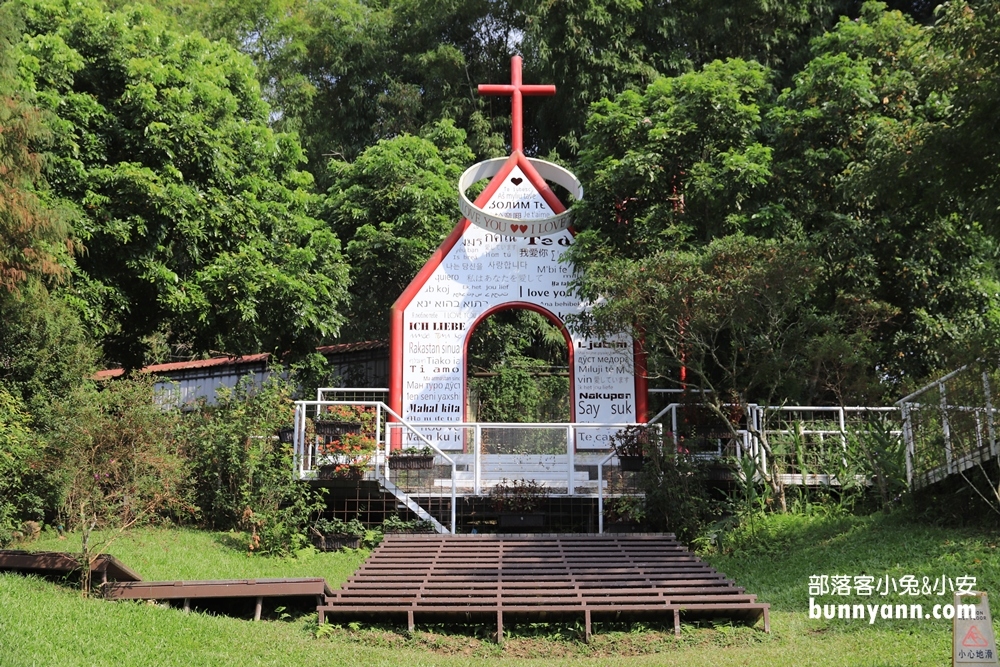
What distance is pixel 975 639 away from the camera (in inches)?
264

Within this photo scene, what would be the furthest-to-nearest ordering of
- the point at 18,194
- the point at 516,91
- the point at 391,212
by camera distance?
the point at 391,212, the point at 516,91, the point at 18,194

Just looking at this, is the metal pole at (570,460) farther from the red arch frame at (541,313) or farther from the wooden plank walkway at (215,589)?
the wooden plank walkway at (215,589)

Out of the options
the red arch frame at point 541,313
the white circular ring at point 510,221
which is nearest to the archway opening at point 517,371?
the red arch frame at point 541,313

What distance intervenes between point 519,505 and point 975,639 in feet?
28.0

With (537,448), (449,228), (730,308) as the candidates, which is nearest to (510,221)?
(537,448)

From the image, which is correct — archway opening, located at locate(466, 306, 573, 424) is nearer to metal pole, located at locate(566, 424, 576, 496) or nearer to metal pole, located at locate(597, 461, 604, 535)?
metal pole, located at locate(566, 424, 576, 496)

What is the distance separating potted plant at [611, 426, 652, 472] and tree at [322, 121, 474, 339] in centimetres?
828

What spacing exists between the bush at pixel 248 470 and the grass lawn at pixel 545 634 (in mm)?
2073

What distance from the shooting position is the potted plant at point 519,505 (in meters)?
14.8

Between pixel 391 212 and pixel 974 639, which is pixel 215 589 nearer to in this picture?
pixel 974 639

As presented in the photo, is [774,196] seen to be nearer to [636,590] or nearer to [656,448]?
[656,448]

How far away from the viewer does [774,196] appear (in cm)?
1739

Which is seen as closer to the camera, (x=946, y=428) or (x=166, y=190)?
(x=946, y=428)

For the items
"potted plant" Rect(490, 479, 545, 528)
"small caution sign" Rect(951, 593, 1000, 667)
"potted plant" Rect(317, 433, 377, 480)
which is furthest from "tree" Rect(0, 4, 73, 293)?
"small caution sign" Rect(951, 593, 1000, 667)
